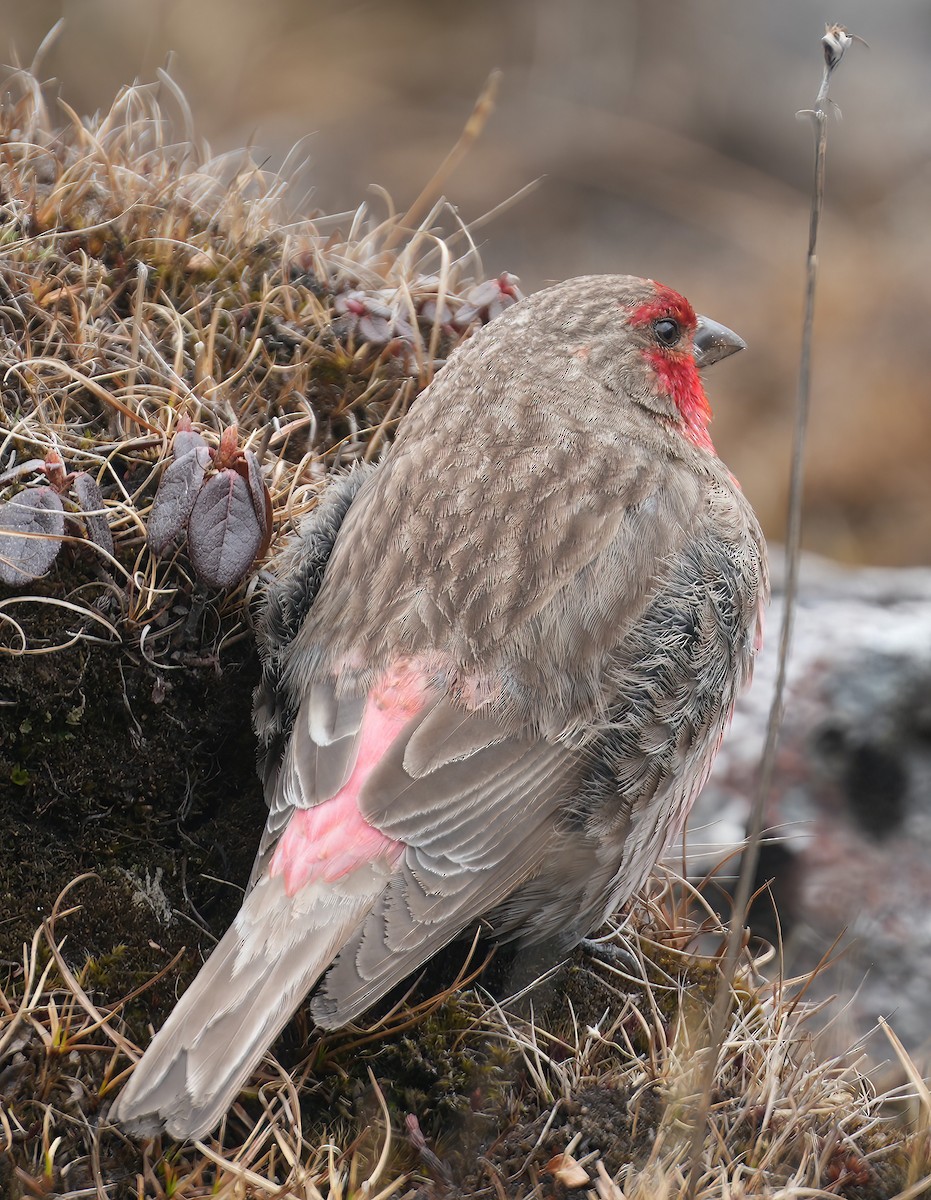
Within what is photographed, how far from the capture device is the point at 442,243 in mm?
4375

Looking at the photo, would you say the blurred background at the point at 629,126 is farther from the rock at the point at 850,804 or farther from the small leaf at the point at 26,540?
the small leaf at the point at 26,540

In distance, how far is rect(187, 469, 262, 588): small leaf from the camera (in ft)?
10.3

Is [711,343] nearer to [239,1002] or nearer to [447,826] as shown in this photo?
[447,826]

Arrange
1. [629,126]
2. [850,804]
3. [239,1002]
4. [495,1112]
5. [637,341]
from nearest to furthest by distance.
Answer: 1. [239,1002]
2. [495,1112]
3. [637,341]
4. [850,804]
5. [629,126]

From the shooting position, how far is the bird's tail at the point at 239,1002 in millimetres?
2547

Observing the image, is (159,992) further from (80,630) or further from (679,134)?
(679,134)

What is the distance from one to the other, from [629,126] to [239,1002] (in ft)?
29.3

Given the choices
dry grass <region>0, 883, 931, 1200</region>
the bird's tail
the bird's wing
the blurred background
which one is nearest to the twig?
dry grass <region>0, 883, 931, 1200</region>

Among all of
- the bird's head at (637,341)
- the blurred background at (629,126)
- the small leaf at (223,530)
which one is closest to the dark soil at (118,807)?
the small leaf at (223,530)

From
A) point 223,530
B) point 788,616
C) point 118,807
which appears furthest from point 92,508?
point 788,616

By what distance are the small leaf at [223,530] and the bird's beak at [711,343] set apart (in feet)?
5.50

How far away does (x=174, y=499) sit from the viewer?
316 cm

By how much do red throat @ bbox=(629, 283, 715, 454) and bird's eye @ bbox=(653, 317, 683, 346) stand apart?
0.05ft

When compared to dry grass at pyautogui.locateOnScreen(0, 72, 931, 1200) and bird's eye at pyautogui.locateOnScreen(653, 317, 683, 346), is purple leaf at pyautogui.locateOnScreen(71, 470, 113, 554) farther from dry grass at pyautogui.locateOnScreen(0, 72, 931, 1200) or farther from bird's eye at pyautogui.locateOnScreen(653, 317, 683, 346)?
bird's eye at pyautogui.locateOnScreen(653, 317, 683, 346)
